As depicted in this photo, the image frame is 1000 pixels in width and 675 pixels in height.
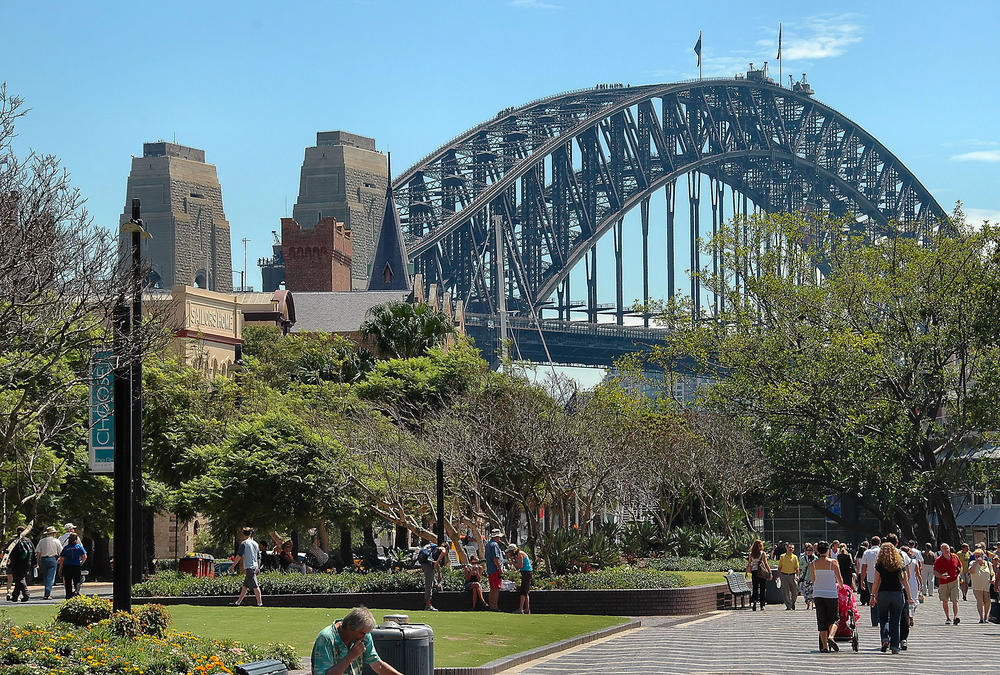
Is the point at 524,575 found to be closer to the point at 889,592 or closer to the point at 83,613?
the point at 889,592

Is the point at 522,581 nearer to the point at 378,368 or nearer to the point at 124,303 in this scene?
the point at 124,303

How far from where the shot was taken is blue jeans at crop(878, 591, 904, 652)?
20953 millimetres

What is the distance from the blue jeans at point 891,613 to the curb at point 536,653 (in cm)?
459

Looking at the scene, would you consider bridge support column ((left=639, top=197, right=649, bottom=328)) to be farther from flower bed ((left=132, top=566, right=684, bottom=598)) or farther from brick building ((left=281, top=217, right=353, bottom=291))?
flower bed ((left=132, top=566, right=684, bottom=598))

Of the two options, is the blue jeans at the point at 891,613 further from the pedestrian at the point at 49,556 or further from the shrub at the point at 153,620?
the pedestrian at the point at 49,556

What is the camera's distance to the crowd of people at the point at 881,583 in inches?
838

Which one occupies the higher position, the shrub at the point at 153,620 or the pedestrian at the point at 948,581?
the shrub at the point at 153,620

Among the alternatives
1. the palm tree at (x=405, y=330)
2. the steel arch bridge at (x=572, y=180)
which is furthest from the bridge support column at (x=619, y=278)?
the palm tree at (x=405, y=330)

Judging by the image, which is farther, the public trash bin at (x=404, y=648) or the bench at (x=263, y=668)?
the public trash bin at (x=404, y=648)

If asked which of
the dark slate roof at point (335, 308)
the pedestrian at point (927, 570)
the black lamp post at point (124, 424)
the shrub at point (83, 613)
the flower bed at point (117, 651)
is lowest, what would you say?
the pedestrian at point (927, 570)

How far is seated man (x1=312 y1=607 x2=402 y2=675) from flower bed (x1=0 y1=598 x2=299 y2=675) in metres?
2.47

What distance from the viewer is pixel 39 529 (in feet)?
149

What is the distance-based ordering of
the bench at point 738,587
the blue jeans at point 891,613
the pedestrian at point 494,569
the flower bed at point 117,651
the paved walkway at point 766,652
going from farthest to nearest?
the bench at point 738,587 < the pedestrian at point 494,569 < the blue jeans at point 891,613 < the paved walkway at point 766,652 < the flower bed at point 117,651

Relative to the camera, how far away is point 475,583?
2917cm
